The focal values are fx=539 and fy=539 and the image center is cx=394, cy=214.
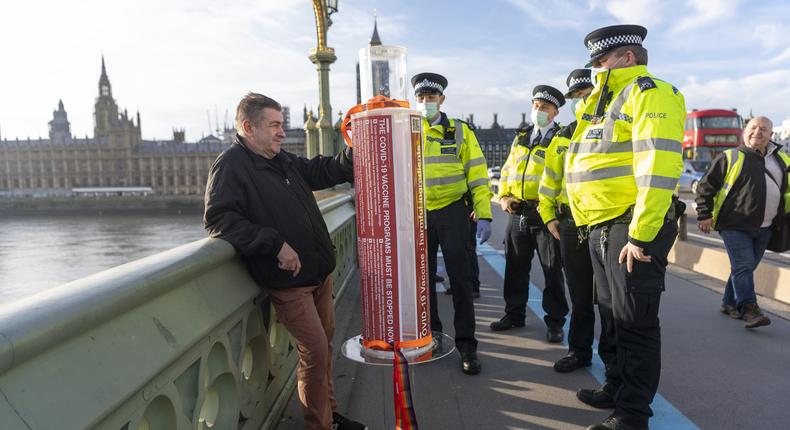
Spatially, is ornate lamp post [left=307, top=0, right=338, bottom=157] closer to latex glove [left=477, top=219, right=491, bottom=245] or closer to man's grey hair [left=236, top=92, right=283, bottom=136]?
latex glove [left=477, top=219, right=491, bottom=245]

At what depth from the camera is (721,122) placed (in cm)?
2945

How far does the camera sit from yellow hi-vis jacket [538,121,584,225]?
3.92 meters

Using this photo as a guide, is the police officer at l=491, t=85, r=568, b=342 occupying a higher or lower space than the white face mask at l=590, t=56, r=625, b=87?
lower

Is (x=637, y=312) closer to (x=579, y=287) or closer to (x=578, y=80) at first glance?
(x=579, y=287)

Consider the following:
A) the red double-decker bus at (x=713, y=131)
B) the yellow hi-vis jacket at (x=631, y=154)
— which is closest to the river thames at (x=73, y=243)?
the red double-decker bus at (x=713, y=131)

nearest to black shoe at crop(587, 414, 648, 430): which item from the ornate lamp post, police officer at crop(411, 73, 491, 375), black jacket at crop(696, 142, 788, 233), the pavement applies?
the pavement

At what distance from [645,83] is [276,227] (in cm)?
186

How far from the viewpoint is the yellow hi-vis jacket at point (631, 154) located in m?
2.46

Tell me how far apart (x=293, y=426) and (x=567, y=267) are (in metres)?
2.03

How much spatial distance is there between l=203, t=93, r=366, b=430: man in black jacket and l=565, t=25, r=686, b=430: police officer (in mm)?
1440

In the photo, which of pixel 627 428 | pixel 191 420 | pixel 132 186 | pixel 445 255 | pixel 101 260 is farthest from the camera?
pixel 132 186

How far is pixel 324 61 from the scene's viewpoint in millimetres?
9703

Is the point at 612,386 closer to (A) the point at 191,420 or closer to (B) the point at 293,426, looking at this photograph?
(B) the point at 293,426

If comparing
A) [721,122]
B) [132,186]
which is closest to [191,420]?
[721,122]
